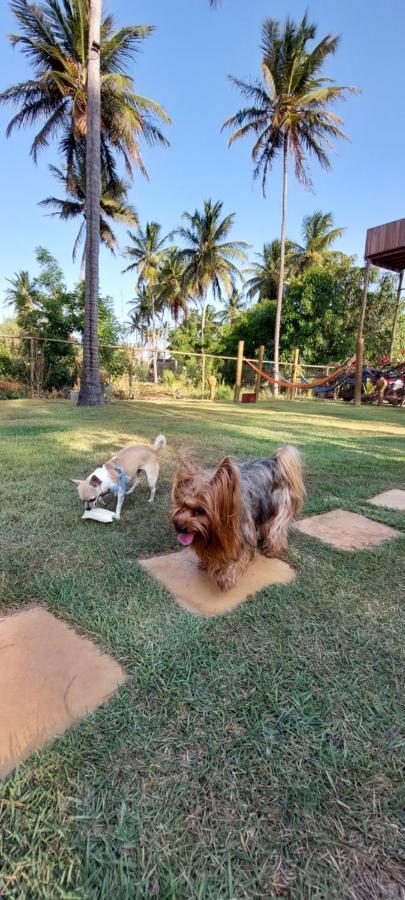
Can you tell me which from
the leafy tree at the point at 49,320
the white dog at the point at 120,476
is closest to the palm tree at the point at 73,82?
the leafy tree at the point at 49,320

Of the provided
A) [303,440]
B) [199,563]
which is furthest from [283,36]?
[199,563]

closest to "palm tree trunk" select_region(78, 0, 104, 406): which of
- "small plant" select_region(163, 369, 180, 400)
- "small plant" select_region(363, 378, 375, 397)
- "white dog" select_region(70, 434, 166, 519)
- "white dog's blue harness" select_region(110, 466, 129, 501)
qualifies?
"small plant" select_region(163, 369, 180, 400)

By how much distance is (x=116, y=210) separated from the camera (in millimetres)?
19688

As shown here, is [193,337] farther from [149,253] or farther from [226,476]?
[226,476]

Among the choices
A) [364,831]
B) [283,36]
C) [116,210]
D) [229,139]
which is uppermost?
[283,36]

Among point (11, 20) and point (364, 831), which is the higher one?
point (11, 20)

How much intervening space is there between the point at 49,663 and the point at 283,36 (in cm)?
2278

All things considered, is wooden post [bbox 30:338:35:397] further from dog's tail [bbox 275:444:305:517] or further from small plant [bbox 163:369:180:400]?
dog's tail [bbox 275:444:305:517]

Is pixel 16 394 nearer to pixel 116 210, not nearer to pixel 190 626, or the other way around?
pixel 190 626

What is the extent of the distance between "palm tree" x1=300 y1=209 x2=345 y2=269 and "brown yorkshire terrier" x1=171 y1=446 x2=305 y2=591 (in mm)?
27132

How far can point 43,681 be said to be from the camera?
3.96ft

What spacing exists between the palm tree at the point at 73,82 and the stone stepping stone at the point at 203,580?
1457 cm

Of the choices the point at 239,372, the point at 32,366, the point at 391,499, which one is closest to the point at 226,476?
the point at 391,499

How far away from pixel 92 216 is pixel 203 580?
33.8ft
